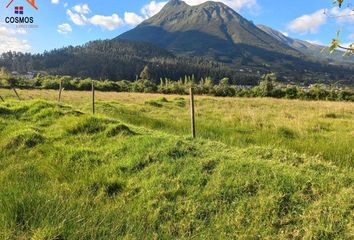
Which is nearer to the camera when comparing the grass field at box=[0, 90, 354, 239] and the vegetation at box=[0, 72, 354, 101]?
the grass field at box=[0, 90, 354, 239]

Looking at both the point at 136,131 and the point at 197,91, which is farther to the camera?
the point at 197,91

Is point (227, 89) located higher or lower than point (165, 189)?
higher

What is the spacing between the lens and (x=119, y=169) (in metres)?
7.66

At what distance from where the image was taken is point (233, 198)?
6.25 metres

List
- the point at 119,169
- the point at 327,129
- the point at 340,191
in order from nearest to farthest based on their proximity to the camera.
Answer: the point at 340,191
the point at 119,169
the point at 327,129

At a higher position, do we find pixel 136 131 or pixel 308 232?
pixel 136 131

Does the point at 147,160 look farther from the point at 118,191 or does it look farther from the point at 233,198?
the point at 233,198

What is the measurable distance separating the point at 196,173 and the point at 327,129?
9.77m

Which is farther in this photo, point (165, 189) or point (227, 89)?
point (227, 89)

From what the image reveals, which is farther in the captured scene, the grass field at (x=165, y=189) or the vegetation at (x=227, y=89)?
the vegetation at (x=227, y=89)

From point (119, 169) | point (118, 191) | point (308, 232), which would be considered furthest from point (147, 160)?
point (308, 232)

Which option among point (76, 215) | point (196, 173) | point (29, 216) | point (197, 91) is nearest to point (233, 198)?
point (196, 173)

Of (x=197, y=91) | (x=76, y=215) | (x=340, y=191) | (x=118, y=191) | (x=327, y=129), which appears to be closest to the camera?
(x=76, y=215)

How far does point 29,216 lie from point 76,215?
66cm
